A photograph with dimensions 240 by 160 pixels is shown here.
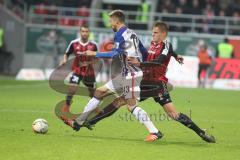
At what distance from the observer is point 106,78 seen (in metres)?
32.3

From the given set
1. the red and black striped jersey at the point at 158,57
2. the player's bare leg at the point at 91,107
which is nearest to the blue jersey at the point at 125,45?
the red and black striped jersey at the point at 158,57

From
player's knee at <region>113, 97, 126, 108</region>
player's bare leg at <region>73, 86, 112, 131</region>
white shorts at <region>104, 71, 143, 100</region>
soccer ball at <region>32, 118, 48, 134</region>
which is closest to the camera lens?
white shorts at <region>104, 71, 143, 100</region>

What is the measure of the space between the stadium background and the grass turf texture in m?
0.02

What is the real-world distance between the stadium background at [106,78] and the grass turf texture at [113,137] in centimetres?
2

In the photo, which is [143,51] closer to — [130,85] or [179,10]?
[130,85]

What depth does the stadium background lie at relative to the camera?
10766mm

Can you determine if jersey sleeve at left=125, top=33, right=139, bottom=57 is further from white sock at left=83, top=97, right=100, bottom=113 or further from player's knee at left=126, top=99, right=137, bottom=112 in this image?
white sock at left=83, top=97, right=100, bottom=113

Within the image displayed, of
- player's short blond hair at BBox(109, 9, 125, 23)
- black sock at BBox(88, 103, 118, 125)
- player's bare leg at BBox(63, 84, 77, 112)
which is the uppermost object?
player's short blond hair at BBox(109, 9, 125, 23)

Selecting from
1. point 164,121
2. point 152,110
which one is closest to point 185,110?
point 152,110

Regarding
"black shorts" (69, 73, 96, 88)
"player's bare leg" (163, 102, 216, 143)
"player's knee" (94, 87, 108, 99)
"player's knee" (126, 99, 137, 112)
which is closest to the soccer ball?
"player's knee" (94, 87, 108, 99)

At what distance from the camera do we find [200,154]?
33.9ft

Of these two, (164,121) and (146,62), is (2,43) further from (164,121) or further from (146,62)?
(146,62)

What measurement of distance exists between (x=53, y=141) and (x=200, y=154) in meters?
2.50

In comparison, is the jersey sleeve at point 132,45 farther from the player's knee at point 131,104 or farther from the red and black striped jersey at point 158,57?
the player's knee at point 131,104
